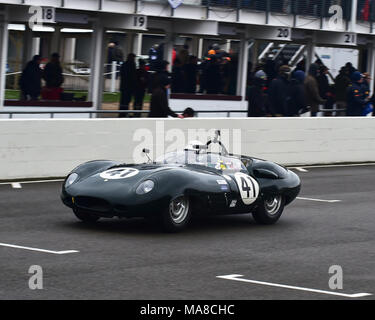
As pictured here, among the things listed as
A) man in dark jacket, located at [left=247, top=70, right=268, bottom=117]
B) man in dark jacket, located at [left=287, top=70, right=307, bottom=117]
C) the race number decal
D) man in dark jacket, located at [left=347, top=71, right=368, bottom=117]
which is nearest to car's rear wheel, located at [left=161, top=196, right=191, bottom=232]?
the race number decal

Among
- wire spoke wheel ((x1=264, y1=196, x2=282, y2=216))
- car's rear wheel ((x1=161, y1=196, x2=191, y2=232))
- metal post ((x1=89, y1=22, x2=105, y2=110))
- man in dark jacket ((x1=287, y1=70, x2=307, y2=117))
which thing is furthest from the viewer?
metal post ((x1=89, y1=22, x2=105, y2=110))

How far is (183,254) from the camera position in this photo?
1038cm

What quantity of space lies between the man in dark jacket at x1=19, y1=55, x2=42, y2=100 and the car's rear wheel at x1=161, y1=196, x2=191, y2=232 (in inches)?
439

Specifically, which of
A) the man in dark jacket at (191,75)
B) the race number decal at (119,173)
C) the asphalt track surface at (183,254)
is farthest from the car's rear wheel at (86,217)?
the man in dark jacket at (191,75)

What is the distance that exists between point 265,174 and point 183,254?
2770 mm

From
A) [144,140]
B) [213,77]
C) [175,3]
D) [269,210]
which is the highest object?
[175,3]

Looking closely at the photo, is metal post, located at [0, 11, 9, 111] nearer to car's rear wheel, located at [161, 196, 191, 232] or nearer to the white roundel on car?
the white roundel on car

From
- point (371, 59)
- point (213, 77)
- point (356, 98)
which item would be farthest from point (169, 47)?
point (371, 59)

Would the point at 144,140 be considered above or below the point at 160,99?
below

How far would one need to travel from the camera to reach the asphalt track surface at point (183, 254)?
8484 millimetres

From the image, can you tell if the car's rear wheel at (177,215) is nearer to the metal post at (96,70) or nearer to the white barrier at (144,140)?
the white barrier at (144,140)

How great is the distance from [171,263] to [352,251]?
245cm

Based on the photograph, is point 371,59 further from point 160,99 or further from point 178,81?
point 160,99

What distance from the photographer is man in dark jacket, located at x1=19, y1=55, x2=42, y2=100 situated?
2211cm
